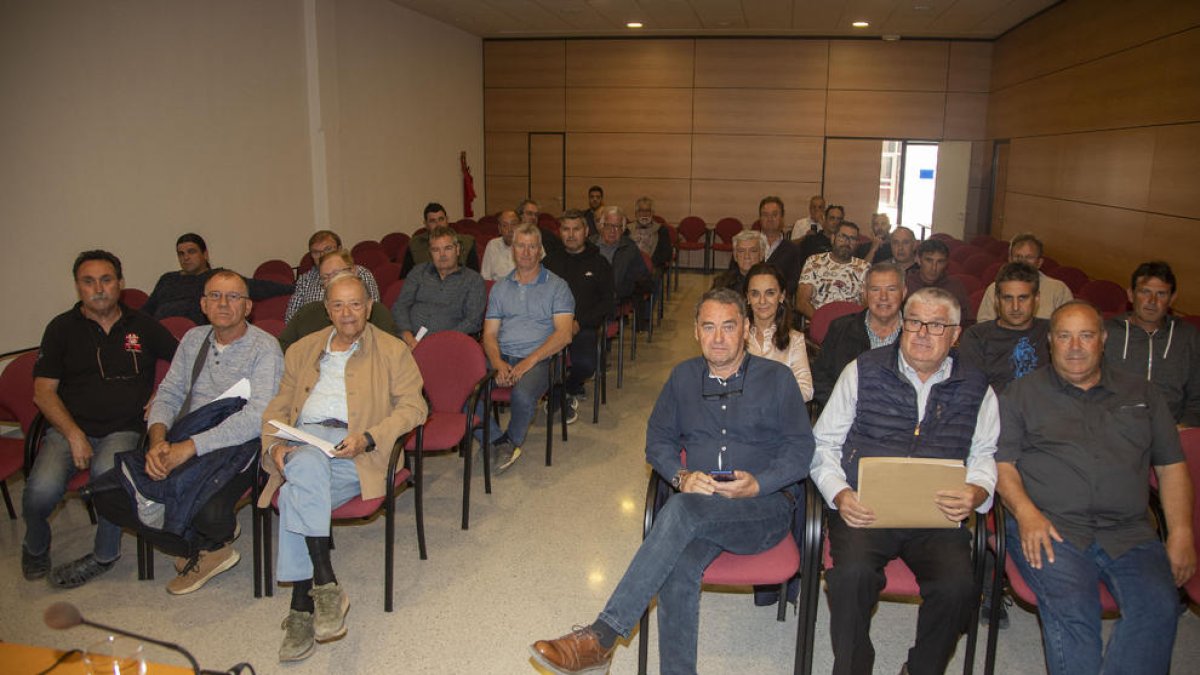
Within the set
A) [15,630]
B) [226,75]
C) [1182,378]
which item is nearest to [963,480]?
[1182,378]

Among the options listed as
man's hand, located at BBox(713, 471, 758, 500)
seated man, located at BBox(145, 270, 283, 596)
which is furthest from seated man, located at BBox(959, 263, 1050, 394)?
seated man, located at BBox(145, 270, 283, 596)

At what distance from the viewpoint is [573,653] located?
8.51ft

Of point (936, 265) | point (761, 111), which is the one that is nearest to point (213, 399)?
point (936, 265)

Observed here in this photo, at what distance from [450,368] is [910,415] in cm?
230

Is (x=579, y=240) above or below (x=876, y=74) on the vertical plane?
below

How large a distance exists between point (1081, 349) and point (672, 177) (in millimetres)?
10332

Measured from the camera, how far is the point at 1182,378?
3.77m

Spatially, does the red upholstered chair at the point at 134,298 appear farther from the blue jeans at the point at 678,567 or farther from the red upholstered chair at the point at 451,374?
the blue jeans at the point at 678,567

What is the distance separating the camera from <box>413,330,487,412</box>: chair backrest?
13.4ft

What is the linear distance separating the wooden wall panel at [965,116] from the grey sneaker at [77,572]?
464 inches

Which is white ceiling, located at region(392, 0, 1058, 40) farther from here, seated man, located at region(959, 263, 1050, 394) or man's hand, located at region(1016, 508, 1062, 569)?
man's hand, located at region(1016, 508, 1062, 569)

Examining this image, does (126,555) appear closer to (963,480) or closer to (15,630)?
(15,630)

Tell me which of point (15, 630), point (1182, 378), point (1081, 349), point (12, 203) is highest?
point (12, 203)

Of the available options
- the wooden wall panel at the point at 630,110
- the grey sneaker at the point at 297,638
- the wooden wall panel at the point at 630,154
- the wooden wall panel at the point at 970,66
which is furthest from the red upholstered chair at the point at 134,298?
the wooden wall panel at the point at 970,66
